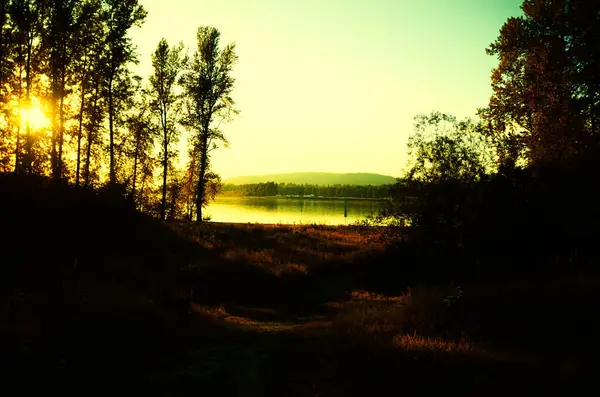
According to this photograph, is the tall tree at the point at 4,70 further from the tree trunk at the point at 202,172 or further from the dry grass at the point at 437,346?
the dry grass at the point at 437,346

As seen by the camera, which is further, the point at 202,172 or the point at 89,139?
the point at 202,172

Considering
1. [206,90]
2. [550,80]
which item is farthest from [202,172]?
[550,80]

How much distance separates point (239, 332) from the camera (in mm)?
9133

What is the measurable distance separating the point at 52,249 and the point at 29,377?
7.69m

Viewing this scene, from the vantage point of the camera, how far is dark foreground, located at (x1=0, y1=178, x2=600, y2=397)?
5789 mm

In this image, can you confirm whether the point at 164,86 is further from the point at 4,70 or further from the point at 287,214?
the point at 287,214

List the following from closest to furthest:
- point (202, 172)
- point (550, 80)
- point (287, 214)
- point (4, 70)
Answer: point (550, 80) < point (4, 70) < point (202, 172) < point (287, 214)

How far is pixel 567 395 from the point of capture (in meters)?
5.09

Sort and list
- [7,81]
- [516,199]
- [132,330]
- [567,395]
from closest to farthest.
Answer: [567,395] < [132,330] < [516,199] < [7,81]

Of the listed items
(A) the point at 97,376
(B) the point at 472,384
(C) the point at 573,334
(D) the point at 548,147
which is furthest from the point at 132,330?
(D) the point at 548,147

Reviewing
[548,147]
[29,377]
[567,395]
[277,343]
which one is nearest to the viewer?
[567,395]

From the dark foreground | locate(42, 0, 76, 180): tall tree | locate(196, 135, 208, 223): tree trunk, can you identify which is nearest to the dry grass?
the dark foreground

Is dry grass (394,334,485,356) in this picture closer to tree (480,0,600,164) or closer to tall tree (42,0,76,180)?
tree (480,0,600,164)

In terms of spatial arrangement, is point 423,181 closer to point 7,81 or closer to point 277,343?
point 277,343
